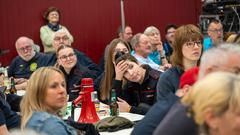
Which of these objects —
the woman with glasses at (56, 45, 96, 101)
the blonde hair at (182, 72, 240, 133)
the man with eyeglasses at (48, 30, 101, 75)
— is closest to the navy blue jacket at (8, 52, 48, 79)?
the man with eyeglasses at (48, 30, 101, 75)

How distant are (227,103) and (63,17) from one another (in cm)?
783

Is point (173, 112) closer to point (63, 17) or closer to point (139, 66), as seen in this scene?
point (139, 66)

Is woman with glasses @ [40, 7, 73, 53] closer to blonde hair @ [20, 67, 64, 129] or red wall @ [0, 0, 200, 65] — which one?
red wall @ [0, 0, 200, 65]

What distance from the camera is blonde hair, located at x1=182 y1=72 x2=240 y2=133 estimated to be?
1.63 meters

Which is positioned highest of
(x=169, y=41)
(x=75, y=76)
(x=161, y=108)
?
(x=161, y=108)

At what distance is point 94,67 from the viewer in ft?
21.5

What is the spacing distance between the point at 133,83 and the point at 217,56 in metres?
2.25

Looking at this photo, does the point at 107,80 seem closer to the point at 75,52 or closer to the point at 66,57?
the point at 66,57

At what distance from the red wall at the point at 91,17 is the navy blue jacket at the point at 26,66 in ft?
6.52

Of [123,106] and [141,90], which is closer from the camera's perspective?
[123,106]

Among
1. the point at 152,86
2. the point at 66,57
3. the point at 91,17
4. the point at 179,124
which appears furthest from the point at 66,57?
the point at 91,17

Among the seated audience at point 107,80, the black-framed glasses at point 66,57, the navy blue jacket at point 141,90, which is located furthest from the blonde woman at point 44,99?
the black-framed glasses at point 66,57

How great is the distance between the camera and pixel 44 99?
2912 mm

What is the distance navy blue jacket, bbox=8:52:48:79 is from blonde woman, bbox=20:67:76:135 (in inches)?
149
